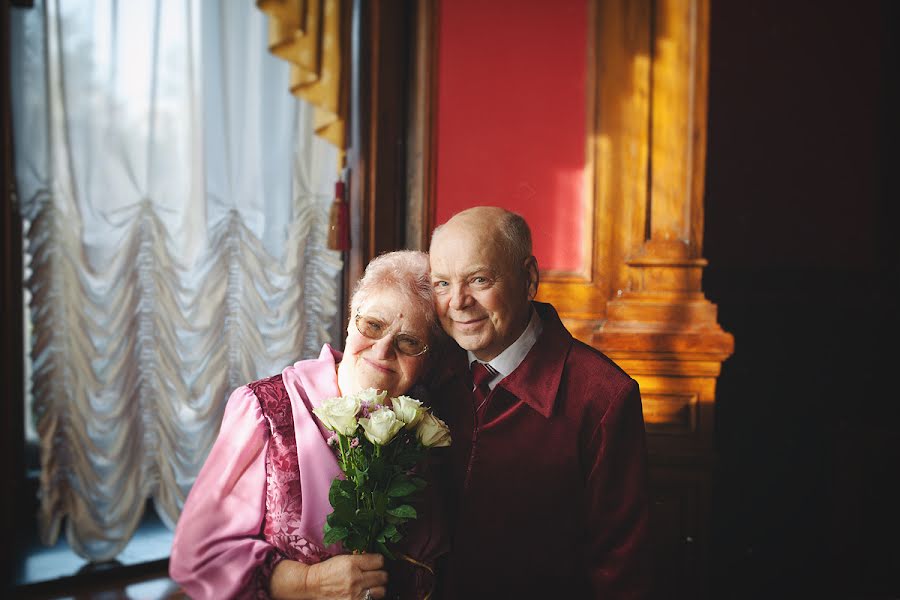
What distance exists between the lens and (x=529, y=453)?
1.56 metres

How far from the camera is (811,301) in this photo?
3.55m

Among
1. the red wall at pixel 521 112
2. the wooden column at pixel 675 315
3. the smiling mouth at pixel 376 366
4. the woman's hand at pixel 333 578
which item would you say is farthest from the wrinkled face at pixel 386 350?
the red wall at pixel 521 112

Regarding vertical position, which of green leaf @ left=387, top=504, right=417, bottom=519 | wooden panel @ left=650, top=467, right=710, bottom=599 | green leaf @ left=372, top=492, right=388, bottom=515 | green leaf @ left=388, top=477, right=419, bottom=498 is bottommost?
wooden panel @ left=650, top=467, right=710, bottom=599

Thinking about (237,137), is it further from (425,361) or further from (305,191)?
(425,361)

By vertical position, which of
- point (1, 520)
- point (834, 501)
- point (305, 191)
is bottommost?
point (834, 501)

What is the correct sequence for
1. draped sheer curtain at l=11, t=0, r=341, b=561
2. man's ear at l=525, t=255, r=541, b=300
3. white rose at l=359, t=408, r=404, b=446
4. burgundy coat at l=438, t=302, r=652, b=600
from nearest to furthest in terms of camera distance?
white rose at l=359, t=408, r=404, b=446 < burgundy coat at l=438, t=302, r=652, b=600 < man's ear at l=525, t=255, r=541, b=300 < draped sheer curtain at l=11, t=0, r=341, b=561

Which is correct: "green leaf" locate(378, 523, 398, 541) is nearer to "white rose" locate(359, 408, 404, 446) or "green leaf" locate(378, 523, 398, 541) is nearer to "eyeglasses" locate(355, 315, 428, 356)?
"white rose" locate(359, 408, 404, 446)

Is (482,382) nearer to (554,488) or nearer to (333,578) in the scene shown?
(554,488)

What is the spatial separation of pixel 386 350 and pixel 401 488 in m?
0.33

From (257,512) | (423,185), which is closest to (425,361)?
(257,512)

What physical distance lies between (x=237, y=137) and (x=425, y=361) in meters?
1.67

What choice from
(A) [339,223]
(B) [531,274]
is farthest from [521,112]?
(B) [531,274]

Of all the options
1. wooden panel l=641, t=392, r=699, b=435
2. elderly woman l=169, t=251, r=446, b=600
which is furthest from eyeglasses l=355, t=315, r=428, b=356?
wooden panel l=641, t=392, r=699, b=435

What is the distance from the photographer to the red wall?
103 inches
